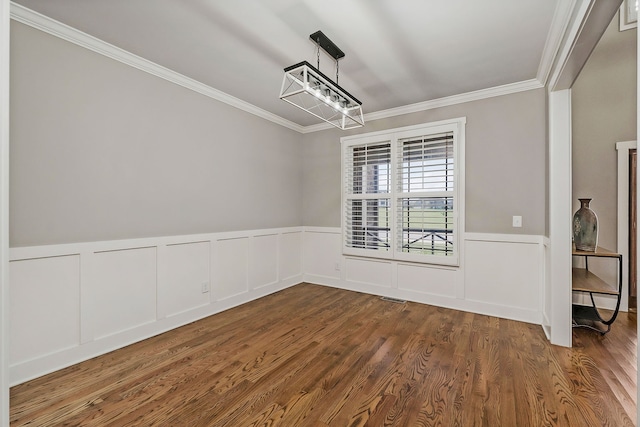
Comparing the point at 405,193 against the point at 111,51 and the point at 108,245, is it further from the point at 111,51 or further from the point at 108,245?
the point at 111,51

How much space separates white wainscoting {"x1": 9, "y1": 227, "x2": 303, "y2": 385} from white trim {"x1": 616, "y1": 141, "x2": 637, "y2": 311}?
4.45 metres

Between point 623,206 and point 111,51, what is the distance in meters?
5.53

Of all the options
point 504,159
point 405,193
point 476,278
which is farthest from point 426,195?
point 476,278

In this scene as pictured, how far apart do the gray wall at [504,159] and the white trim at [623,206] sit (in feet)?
3.84

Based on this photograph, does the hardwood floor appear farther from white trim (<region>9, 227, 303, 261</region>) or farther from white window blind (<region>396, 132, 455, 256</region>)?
white window blind (<region>396, 132, 455, 256</region>)

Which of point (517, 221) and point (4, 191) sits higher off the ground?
point (4, 191)

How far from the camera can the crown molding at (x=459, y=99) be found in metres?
3.13

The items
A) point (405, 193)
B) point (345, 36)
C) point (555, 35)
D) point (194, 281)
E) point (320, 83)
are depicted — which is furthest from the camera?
point (405, 193)

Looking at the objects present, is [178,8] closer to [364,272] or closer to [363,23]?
[363,23]

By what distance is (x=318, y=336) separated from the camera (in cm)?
277

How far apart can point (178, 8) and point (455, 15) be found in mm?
1962

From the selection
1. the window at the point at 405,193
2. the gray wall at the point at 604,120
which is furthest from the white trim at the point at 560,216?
the gray wall at the point at 604,120

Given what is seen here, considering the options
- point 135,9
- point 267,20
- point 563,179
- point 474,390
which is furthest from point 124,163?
point 563,179

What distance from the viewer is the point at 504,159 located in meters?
3.26
